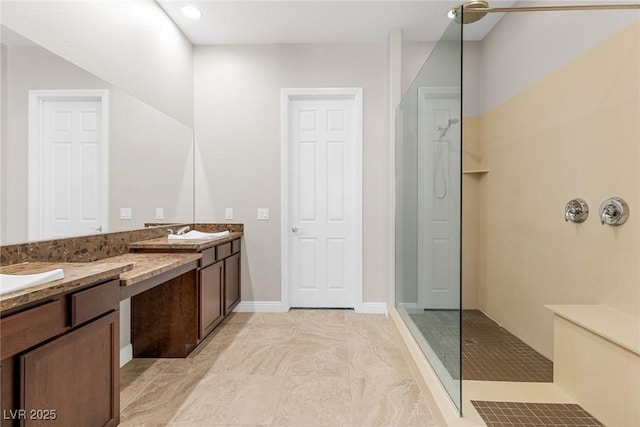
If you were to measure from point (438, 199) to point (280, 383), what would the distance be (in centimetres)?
154

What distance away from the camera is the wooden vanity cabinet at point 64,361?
1.06 m

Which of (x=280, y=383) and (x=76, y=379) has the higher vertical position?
(x=76, y=379)

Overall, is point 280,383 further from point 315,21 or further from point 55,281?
point 315,21

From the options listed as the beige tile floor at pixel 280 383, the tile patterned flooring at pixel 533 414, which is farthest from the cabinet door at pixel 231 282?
the tile patterned flooring at pixel 533 414

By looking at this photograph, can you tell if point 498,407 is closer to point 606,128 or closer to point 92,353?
point 606,128

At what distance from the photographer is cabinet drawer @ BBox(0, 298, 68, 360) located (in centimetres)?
100

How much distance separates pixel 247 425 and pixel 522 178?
2.77 meters

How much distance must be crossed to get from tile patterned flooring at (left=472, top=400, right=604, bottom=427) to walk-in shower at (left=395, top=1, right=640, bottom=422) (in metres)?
0.23

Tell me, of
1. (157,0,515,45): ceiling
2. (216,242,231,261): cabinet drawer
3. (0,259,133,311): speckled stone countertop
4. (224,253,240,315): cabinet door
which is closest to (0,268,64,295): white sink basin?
(0,259,133,311): speckled stone countertop

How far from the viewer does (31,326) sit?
3.58 feet

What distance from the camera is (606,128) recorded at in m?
1.98

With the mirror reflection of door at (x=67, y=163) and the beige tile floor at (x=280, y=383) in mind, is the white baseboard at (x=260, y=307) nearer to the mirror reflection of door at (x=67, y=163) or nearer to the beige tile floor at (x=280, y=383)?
the beige tile floor at (x=280, y=383)

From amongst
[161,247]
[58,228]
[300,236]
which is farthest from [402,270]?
[58,228]

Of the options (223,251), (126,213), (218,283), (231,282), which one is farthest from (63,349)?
(231,282)
